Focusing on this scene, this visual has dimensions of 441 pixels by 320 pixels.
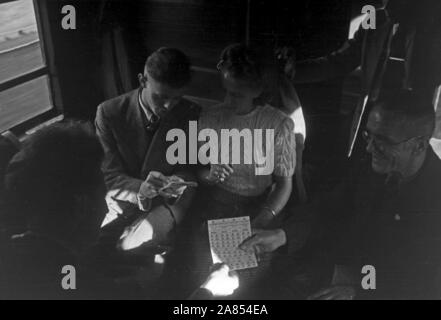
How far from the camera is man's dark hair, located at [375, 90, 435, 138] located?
1.97 meters

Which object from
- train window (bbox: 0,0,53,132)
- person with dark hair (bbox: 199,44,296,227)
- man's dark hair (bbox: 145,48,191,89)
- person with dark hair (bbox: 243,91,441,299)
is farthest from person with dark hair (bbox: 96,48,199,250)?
person with dark hair (bbox: 243,91,441,299)

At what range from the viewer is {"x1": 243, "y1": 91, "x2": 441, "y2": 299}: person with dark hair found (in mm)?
1998

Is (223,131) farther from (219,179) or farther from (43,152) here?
(43,152)

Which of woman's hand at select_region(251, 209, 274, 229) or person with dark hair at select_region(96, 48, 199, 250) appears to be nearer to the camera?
person with dark hair at select_region(96, 48, 199, 250)

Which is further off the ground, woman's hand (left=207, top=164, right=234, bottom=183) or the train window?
the train window

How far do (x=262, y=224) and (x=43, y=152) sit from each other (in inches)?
33.4

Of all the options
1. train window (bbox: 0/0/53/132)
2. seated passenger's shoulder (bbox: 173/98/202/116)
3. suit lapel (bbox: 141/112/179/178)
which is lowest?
suit lapel (bbox: 141/112/179/178)

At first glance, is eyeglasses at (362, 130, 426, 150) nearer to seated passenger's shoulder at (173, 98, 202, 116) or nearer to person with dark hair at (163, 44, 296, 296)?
person with dark hair at (163, 44, 296, 296)

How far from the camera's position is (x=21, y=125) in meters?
2.00

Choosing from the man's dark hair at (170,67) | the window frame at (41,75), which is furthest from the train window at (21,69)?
the man's dark hair at (170,67)

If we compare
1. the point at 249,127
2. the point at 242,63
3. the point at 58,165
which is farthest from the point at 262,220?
the point at 58,165

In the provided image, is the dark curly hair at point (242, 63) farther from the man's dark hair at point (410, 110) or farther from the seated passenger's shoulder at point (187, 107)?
→ the man's dark hair at point (410, 110)

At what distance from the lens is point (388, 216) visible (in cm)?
211
